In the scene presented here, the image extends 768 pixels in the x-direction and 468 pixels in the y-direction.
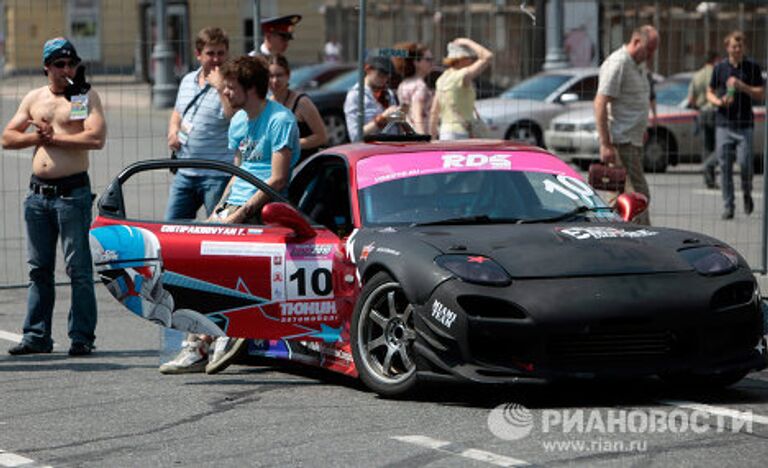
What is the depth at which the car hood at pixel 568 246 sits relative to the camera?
24.7ft

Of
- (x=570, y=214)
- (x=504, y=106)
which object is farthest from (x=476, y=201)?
(x=504, y=106)

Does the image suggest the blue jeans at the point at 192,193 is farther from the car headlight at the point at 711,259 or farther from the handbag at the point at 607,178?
the car headlight at the point at 711,259

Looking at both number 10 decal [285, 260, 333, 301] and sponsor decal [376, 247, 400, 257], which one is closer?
sponsor decal [376, 247, 400, 257]

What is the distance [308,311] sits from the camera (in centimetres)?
828

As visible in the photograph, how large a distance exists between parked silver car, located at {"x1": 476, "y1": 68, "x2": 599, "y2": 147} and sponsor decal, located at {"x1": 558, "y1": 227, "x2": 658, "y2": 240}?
8.93m

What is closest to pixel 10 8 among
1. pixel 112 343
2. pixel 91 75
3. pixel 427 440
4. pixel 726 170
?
pixel 91 75

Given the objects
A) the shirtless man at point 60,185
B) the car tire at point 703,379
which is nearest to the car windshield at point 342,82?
the shirtless man at point 60,185

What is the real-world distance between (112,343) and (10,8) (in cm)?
596

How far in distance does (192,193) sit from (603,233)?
314cm

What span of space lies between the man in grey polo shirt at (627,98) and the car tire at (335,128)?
15.2 m

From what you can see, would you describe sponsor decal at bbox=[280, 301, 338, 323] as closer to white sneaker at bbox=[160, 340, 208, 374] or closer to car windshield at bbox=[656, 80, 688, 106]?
white sneaker at bbox=[160, 340, 208, 374]

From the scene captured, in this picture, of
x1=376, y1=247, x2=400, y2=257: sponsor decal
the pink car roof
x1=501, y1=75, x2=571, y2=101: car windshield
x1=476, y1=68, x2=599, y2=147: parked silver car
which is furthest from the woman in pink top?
x1=501, y1=75, x2=571, y2=101: car windshield

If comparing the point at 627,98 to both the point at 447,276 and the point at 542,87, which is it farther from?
the point at 542,87

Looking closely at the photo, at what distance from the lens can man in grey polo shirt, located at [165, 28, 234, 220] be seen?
33.6 feet
